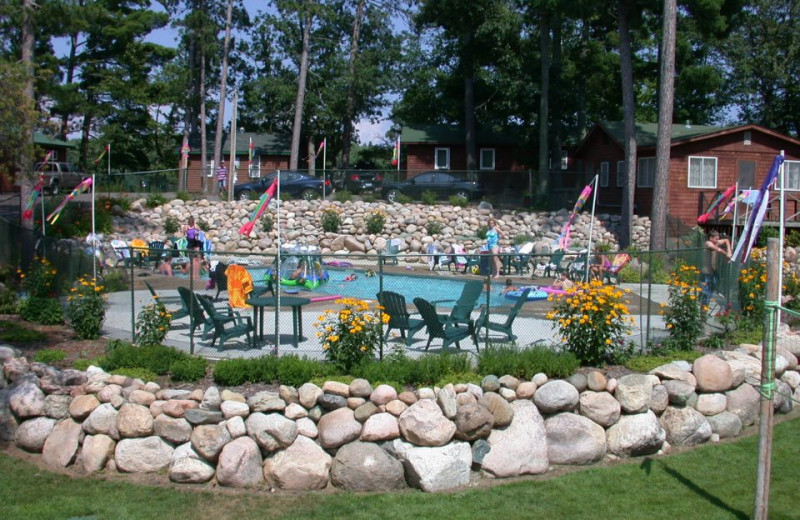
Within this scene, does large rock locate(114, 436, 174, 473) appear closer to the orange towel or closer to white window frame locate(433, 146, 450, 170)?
the orange towel

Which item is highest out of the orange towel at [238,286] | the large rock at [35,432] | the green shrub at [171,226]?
the green shrub at [171,226]

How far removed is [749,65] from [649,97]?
35.1 ft

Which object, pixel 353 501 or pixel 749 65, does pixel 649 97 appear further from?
pixel 353 501

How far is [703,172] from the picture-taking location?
30.4 m

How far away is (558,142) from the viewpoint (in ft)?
131

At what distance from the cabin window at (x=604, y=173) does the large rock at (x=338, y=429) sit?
91.0 ft

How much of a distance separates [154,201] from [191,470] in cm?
2380

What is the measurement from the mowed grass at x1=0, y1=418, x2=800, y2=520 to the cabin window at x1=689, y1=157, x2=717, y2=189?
23.7m

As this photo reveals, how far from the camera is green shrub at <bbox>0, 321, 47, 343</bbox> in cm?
1178

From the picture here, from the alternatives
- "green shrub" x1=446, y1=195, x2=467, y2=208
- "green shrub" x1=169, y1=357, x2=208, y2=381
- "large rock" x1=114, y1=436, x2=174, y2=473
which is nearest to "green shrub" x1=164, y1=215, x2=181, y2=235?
"green shrub" x1=446, y1=195, x2=467, y2=208

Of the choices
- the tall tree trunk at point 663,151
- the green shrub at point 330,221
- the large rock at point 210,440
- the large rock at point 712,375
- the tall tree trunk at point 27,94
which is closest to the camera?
the large rock at point 210,440

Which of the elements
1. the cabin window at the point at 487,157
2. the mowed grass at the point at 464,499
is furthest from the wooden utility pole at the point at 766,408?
the cabin window at the point at 487,157

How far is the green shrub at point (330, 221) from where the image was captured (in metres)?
28.2

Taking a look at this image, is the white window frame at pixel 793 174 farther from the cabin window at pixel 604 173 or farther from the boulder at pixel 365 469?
the boulder at pixel 365 469
